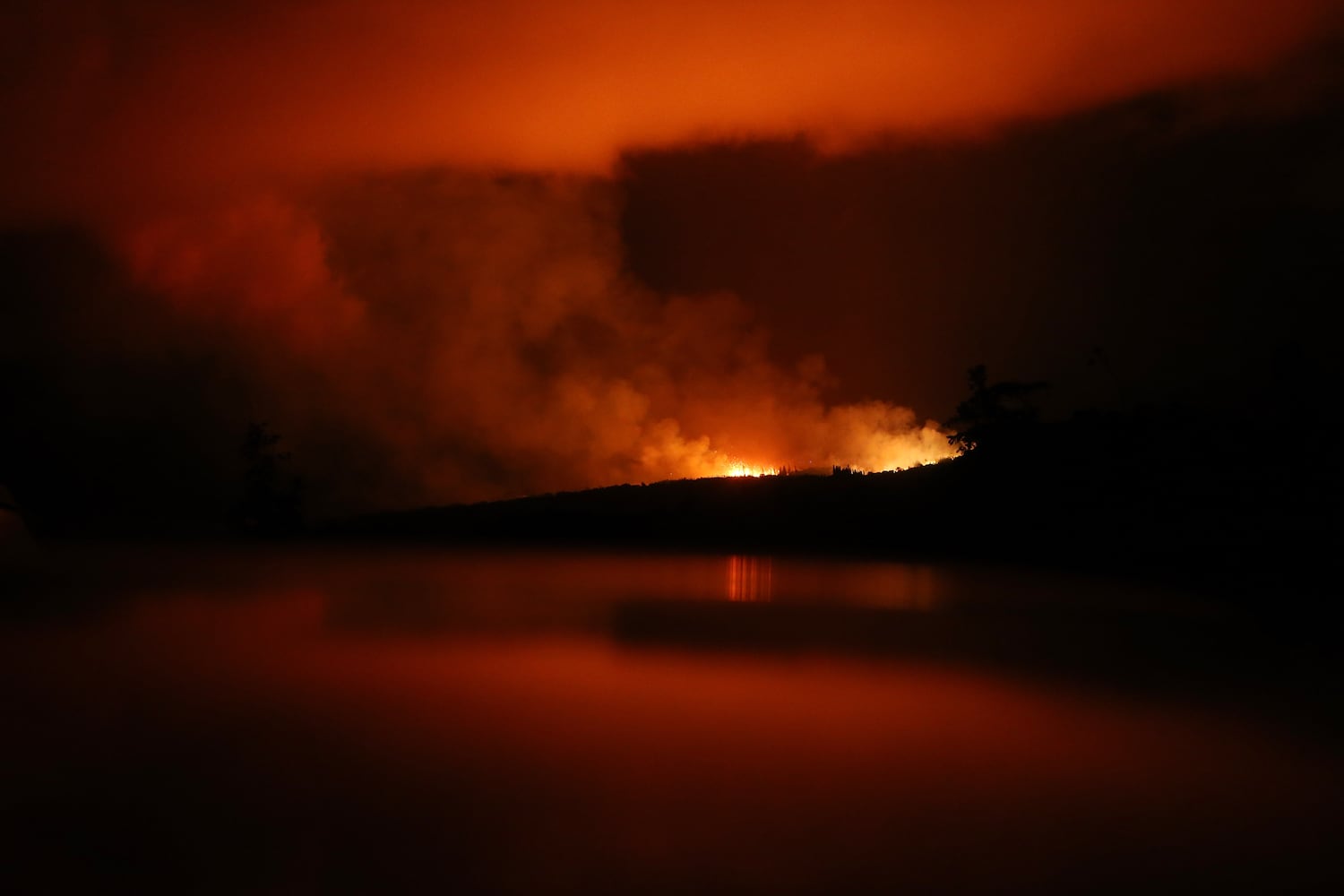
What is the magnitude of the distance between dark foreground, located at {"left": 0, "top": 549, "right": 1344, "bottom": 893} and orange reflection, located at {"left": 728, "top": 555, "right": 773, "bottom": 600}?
1934 mm

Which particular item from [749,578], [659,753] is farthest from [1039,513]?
[659,753]

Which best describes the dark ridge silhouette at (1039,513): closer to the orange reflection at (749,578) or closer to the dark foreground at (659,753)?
the orange reflection at (749,578)

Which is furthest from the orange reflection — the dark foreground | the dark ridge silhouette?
the dark ridge silhouette

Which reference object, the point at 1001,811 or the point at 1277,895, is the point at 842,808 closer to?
the point at 1001,811

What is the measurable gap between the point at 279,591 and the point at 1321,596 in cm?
1354

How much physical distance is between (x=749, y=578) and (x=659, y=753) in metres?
10.1

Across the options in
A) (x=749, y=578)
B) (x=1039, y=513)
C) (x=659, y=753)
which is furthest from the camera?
(x=1039, y=513)

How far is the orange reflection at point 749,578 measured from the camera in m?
13.8

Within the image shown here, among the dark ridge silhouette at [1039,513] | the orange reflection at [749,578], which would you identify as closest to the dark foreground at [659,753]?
the orange reflection at [749,578]

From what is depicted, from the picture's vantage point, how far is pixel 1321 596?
13773 millimetres

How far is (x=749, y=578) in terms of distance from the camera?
52.9ft

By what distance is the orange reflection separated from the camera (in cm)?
1382

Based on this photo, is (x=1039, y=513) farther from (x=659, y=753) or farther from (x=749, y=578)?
(x=659, y=753)

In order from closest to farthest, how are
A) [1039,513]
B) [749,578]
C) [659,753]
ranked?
[659,753] → [749,578] → [1039,513]
